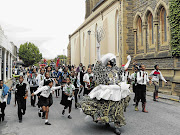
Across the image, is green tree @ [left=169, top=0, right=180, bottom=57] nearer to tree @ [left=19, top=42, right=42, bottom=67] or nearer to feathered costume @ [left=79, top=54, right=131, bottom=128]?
feathered costume @ [left=79, top=54, right=131, bottom=128]

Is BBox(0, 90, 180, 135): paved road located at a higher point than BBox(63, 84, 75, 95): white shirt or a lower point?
lower

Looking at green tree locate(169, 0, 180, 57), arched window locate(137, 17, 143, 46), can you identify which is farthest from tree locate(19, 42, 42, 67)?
green tree locate(169, 0, 180, 57)

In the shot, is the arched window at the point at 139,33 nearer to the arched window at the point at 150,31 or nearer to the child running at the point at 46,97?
the arched window at the point at 150,31

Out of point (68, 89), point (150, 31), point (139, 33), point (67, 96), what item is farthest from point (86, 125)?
point (139, 33)

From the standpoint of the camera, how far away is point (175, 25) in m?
13.4

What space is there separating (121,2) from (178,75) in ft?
35.5

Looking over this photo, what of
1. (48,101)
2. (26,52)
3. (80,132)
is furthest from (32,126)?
(26,52)

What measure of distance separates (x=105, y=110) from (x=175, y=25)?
10.0 m

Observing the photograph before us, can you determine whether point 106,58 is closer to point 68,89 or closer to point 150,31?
Result: point 68,89

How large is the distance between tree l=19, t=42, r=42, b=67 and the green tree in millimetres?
78231

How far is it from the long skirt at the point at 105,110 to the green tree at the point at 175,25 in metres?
9.23

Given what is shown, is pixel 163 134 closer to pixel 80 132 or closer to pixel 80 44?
pixel 80 132

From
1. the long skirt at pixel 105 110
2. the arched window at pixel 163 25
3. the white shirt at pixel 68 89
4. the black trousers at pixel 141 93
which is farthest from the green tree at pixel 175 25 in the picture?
the long skirt at pixel 105 110

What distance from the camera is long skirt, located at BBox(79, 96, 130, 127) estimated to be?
543 cm
